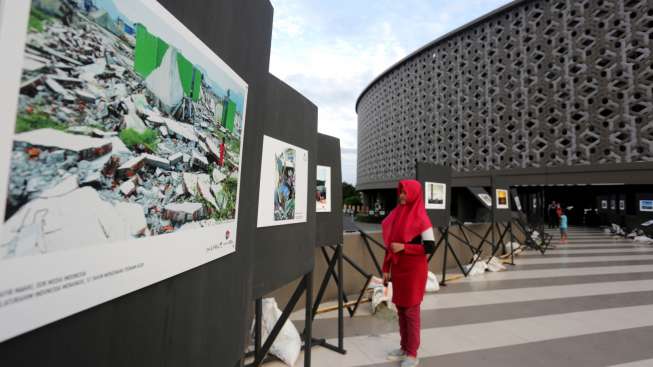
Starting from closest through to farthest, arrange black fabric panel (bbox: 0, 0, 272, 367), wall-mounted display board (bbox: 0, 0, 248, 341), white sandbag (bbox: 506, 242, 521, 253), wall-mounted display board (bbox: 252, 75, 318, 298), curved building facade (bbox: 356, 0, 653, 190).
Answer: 1. wall-mounted display board (bbox: 0, 0, 248, 341)
2. black fabric panel (bbox: 0, 0, 272, 367)
3. wall-mounted display board (bbox: 252, 75, 318, 298)
4. white sandbag (bbox: 506, 242, 521, 253)
5. curved building facade (bbox: 356, 0, 653, 190)

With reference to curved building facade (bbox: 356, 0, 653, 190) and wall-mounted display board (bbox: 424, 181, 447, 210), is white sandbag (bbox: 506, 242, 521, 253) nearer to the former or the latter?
wall-mounted display board (bbox: 424, 181, 447, 210)

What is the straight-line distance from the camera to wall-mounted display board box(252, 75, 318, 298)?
1.61 meters

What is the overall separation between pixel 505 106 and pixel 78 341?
89.4ft

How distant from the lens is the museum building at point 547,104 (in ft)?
58.1

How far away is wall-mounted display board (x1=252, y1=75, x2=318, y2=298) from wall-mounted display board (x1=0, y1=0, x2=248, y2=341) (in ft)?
2.07

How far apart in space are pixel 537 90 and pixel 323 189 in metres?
24.9

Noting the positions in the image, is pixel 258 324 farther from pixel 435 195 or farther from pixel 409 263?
pixel 435 195

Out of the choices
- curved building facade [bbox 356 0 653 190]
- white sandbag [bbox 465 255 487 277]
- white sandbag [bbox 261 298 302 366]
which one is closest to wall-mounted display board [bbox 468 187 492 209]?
white sandbag [bbox 465 255 487 277]

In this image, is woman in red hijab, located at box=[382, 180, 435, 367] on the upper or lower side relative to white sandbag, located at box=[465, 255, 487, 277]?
upper

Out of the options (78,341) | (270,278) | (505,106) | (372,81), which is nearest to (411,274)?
(270,278)

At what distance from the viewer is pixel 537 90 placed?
21688 millimetres

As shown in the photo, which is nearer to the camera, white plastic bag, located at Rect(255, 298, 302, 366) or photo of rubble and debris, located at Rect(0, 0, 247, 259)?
photo of rubble and debris, located at Rect(0, 0, 247, 259)

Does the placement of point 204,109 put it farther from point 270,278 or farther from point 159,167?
point 270,278

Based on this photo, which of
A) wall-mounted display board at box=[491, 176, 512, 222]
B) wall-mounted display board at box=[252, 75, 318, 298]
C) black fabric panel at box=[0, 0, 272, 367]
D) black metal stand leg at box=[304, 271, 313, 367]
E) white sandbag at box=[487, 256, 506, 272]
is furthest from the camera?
wall-mounted display board at box=[491, 176, 512, 222]
